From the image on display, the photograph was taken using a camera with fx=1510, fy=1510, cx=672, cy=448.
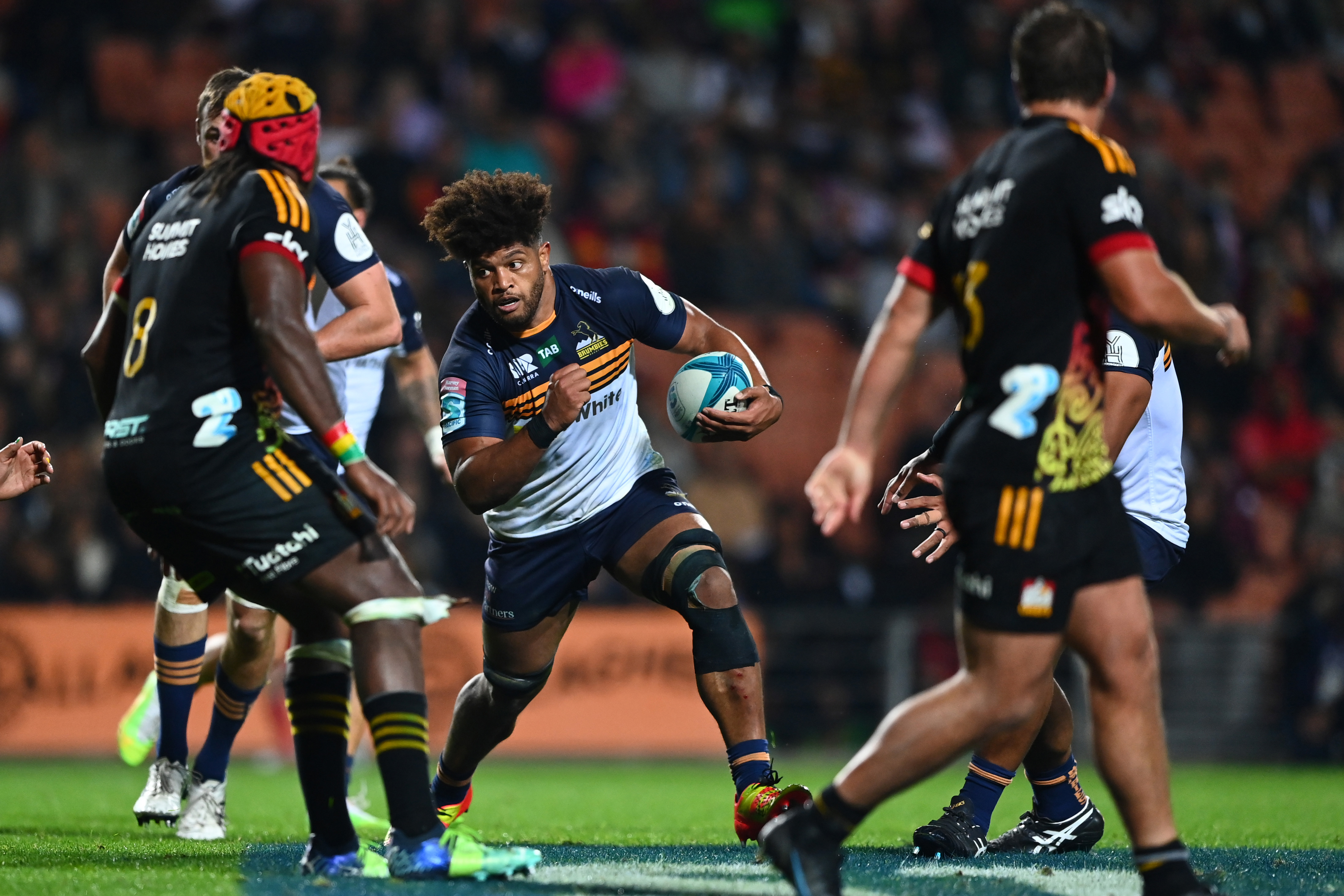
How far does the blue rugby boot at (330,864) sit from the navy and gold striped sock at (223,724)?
6.56ft

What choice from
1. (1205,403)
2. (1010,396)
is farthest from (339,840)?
(1205,403)

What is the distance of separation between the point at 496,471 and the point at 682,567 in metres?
0.86

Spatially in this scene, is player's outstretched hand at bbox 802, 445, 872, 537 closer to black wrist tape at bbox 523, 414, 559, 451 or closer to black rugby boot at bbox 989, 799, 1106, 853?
black wrist tape at bbox 523, 414, 559, 451

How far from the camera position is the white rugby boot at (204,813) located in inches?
250

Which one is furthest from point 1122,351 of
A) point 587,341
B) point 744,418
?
point 587,341

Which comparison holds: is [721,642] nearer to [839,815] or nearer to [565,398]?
[565,398]

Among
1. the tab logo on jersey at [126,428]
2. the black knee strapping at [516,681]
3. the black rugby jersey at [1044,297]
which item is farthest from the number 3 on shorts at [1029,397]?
the black knee strapping at [516,681]

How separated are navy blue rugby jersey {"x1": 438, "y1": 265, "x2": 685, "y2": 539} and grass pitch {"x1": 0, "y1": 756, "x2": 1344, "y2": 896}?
4.52ft

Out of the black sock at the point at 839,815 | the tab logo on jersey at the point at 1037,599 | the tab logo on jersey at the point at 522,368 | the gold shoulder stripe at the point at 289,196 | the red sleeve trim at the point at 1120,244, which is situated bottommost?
the black sock at the point at 839,815

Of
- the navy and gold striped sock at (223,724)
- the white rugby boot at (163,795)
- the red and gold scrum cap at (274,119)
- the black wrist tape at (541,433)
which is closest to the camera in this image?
the red and gold scrum cap at (274,119)

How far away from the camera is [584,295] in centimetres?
614

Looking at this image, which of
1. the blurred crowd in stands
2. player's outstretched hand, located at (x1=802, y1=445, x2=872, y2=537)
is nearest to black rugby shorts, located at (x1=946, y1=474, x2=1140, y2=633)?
player's outstretched hand, located at (x1=802, y1=445, x2=872, y2=537)

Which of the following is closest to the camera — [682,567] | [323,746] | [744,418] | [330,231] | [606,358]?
[323,746]

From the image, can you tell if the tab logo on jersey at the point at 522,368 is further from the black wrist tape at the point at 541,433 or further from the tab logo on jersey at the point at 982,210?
→ the tab logo on jersey at the point at 982,210
